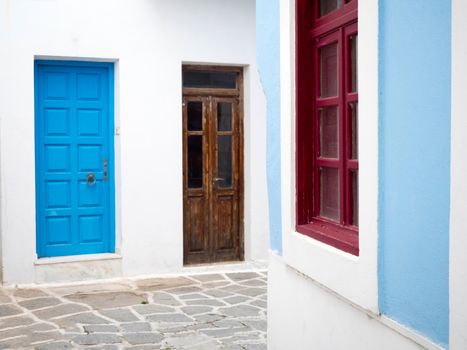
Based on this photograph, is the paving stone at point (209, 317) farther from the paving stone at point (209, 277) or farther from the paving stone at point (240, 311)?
the paving stone at point (209, 277)

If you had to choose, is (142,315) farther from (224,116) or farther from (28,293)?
(224,116)

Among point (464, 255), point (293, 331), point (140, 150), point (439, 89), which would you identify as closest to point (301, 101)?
point (293, 331)

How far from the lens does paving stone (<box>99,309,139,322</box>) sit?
6492 millimetres

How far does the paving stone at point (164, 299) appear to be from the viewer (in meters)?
7.12

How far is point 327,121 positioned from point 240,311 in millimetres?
3162

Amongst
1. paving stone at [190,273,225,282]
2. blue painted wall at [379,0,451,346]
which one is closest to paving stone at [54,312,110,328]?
paving stone at [190,273,225,282]

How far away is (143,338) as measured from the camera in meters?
5.88

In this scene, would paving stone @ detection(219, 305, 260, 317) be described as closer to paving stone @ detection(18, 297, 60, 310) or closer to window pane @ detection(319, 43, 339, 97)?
paving stone @ detection(18, 297, 60, 310)

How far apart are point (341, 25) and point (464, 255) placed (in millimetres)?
1944

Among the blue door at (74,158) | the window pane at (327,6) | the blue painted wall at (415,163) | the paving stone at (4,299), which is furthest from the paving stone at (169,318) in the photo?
the blue painted wall at (415,163)

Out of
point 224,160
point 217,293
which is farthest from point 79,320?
point 224,160

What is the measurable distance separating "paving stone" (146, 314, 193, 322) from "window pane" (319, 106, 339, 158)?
9.50 ft

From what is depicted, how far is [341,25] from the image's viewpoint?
387 cm

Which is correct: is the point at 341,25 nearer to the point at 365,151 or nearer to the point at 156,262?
the point at 365,151
